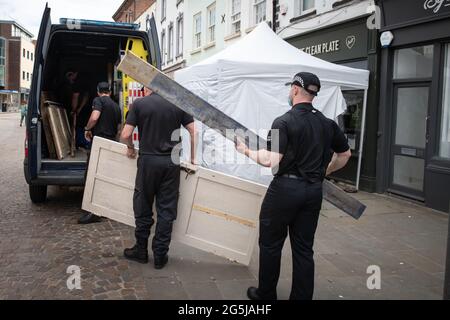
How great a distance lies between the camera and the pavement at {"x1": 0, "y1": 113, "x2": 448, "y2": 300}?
3.96m

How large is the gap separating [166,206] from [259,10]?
11.6m

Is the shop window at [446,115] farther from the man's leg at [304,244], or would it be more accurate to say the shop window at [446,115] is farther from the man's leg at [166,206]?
the man's leg at [166,206]

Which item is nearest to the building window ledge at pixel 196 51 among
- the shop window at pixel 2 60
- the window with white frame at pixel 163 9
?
the window with white frame at pixel 163 9

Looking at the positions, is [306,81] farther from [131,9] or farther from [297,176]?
[131,9]

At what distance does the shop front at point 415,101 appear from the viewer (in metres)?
7.44

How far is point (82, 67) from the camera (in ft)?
31.7

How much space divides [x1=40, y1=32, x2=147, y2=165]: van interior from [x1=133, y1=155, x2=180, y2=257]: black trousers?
351 cm

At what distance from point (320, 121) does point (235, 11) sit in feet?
46.1

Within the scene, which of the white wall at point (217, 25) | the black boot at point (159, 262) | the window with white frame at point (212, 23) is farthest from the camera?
the window with white frame at point (212, 23)

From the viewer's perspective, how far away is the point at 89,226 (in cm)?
595

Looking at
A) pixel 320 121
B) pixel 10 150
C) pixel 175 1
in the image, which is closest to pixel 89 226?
pixel 320 121

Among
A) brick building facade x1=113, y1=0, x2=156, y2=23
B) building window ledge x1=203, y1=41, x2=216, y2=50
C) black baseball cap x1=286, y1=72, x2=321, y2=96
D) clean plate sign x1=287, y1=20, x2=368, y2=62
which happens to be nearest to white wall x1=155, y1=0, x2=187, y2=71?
brick building facade x1=113, y1=0, x2=156, y2=23

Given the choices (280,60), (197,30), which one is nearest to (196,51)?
(197,30)
